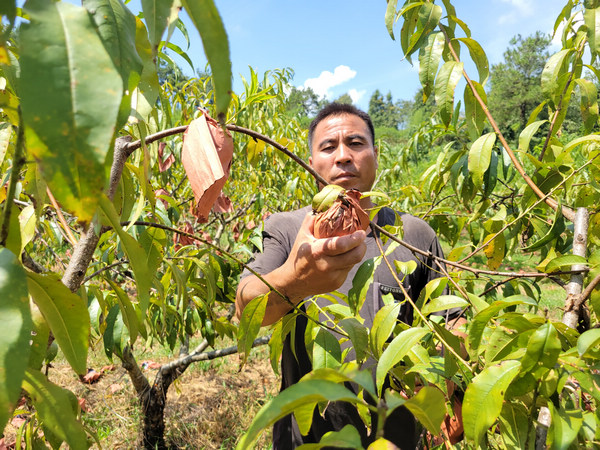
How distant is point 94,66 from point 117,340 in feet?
3.53

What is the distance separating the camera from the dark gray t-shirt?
1.26m

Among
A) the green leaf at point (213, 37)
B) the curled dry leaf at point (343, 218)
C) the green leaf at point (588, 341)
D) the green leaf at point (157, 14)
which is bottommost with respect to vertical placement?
the green leaf at point (588, 341)

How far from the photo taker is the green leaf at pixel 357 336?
1.73 feet

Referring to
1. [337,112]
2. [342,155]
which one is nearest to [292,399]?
[342,155]

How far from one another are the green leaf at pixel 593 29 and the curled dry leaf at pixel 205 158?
676mm

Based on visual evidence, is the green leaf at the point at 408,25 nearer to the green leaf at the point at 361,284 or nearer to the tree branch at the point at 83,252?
the green leaf at the point at 361,284

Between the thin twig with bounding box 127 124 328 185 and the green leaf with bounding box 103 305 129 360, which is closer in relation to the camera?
the thin twig with bounding box 127 124 328 185

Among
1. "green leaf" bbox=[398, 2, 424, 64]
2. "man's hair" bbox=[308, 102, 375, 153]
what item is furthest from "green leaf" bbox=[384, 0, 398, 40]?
"man's hair" bbox=[308, 102, 375, 153]

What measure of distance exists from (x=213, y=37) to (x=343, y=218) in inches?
16.8

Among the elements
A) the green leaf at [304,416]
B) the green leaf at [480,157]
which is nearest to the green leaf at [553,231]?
the green leaf at [480,157]

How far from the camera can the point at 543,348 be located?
16.3 inches

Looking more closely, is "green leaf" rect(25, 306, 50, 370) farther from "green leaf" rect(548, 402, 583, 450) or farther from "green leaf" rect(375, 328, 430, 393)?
"green leaf" rect(548, 402, 583, 450)

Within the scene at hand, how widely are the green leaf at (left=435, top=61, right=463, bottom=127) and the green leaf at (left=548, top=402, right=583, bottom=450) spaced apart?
1.51ft

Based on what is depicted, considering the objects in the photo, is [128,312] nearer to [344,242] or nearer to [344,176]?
[344,242]
